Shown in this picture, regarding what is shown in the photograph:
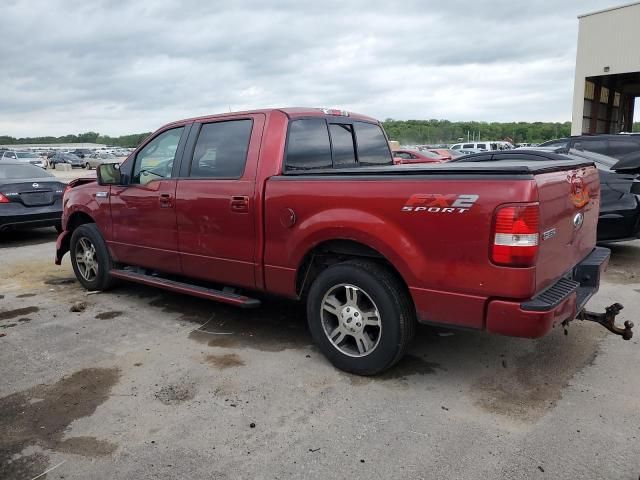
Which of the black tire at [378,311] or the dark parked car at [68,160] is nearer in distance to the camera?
the black tire at [378,311]

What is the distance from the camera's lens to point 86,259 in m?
6.01

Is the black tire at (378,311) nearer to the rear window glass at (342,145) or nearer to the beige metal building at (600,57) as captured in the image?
the rear window glass at (342,145)

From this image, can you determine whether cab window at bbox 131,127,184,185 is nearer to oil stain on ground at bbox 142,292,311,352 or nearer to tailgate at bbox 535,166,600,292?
oil stain on ground at bbox 142,292,311,352

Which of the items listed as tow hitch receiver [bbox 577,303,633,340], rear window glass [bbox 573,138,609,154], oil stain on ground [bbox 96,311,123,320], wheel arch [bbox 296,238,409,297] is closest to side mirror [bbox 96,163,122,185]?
oil stain on ground [bbox 96,311,123,320]

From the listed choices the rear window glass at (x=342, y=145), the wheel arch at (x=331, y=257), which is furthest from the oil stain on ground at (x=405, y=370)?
the rear window glass at (x=342, y=145)

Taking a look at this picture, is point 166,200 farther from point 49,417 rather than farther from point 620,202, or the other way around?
point 620,202

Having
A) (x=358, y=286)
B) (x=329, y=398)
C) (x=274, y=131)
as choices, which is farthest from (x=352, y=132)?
(x=329, y=398)

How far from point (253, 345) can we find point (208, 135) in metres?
1.86

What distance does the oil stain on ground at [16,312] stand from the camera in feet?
17.2

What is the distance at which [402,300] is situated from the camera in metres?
3.48

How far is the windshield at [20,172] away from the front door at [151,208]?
5.28 metres

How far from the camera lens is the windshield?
9434 millimetres

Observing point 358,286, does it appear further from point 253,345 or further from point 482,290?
point 253,345

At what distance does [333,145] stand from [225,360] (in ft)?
6.65
